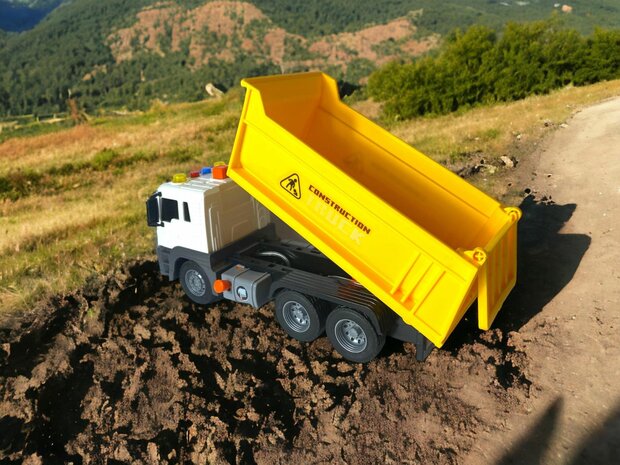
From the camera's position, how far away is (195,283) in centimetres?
707

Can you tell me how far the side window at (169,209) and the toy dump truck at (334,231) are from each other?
0.02 metres

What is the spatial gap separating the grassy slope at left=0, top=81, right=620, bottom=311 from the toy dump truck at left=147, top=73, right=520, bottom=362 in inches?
110

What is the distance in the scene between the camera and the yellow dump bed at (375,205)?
15.3 ft

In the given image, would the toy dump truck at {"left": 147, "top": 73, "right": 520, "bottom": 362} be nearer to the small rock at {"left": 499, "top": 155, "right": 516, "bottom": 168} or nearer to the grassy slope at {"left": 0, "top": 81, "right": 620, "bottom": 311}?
the grassy slope at {"left": 0, "top": 81, "right": 620, "bottom": 311}

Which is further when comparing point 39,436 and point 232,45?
point 232,45

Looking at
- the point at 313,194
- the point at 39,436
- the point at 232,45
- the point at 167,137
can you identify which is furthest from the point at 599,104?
the point at 232,45

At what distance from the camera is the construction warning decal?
535cm

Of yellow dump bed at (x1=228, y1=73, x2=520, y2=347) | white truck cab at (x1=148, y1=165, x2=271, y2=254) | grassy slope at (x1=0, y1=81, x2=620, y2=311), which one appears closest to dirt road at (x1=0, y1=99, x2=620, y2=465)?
yellow dump bed at (x1=228, y1=73, x2=520, y2=347)

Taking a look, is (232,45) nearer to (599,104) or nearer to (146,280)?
(599,104)

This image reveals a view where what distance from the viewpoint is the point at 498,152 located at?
13.8 m

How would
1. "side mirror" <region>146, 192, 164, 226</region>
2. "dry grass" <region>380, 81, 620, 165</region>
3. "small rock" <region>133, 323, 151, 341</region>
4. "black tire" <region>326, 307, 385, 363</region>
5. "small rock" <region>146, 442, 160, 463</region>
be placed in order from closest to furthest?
"small rock" <region>146, 442, 160, 463</region>
"black tire" <region>326, 307, 385, 363</region>
"small rock" <region>133, 323, 151, 341</region>
"side mirror" <region>146, 192, 164, 226</region>
"dry grass" <region>380, 81, 620, 165</region>

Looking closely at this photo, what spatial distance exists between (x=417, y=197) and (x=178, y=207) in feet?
12.0

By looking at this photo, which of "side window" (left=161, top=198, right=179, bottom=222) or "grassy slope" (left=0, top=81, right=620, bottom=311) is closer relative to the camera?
"side window" (left=161, top=198, right=179, bottom=222)

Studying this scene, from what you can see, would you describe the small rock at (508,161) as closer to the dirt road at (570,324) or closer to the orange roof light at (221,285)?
the dirt road at (570,324)
